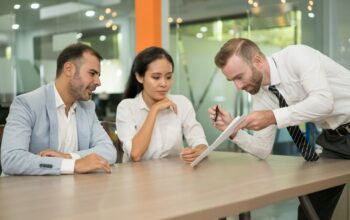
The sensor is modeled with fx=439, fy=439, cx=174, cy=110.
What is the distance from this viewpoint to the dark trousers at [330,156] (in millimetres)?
2070

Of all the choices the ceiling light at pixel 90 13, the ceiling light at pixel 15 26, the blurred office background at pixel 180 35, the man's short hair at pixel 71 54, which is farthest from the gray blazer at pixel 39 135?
the ceiling light at pixel 90 13

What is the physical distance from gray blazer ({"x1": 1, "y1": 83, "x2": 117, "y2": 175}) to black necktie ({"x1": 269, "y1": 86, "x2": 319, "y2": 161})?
32.9 inches

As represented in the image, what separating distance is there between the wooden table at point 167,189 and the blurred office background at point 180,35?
2860 mm

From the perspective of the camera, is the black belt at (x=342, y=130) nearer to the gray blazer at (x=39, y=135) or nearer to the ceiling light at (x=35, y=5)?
the gray blazer at (x=39, y=135)

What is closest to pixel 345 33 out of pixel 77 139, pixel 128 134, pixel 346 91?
pixel 346 91

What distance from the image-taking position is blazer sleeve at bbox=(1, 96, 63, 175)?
1743 millimetres

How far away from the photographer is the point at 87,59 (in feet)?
7.48

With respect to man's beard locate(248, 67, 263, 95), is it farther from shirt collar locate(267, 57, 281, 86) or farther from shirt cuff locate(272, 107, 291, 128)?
shirt cuff locate(272, 107, 291, 128)

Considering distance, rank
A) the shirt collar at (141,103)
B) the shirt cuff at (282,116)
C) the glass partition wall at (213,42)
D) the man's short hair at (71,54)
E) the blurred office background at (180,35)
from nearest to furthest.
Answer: the shirt cuff at (282,116), the man's short hair at (71,54), the shirt collar at (141,103), the blurred office background at (180,35), the glass partition wall at (213,42)

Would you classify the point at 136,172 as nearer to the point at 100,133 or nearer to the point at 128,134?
the point at 100,133

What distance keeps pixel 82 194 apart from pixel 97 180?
26 cm

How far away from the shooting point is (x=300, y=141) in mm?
2082

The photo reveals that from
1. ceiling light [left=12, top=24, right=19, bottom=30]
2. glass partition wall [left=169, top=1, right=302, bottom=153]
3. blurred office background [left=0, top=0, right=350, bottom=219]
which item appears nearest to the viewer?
blurred office background [left=0, top=0, right=350, bottom=219]

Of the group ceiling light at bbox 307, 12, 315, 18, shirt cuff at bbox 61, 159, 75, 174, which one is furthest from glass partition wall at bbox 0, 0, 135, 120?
shirt cuff at bbox 61, 159, 75, 174
